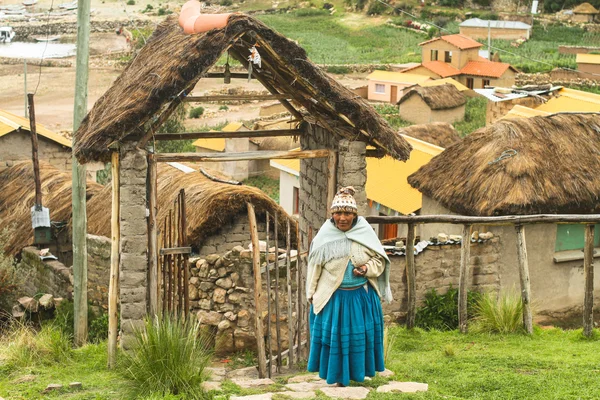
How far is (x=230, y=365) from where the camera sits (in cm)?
1079

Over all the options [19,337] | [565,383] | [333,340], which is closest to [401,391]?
[333,340]

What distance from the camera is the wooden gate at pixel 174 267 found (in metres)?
10.2

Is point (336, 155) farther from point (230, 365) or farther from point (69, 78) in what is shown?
point (69, 78)

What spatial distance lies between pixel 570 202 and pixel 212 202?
19.3 feet

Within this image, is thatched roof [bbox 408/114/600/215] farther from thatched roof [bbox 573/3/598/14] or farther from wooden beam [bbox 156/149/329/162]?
thatched roof [bbox 573/3/598/14]

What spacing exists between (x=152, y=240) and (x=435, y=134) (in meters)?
18.7

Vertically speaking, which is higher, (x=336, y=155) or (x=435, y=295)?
(x=336, y=155)

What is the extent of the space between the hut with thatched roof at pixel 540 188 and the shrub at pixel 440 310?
5.00 ft

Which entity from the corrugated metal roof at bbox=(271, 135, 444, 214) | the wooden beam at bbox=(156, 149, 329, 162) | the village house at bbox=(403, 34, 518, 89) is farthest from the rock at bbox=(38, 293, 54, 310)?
the village house at bbox=(403, 34, 518, 89)

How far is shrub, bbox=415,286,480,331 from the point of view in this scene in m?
12.4

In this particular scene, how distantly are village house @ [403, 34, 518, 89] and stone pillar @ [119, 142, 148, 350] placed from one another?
4757 centimetres

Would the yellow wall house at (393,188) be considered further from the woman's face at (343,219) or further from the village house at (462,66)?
the village house at (462,66)

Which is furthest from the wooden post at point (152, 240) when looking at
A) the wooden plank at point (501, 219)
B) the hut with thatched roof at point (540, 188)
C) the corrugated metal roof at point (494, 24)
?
the corrugated metal roof at point (494, 24)

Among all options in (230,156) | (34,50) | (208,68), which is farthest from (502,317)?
(34,50)
